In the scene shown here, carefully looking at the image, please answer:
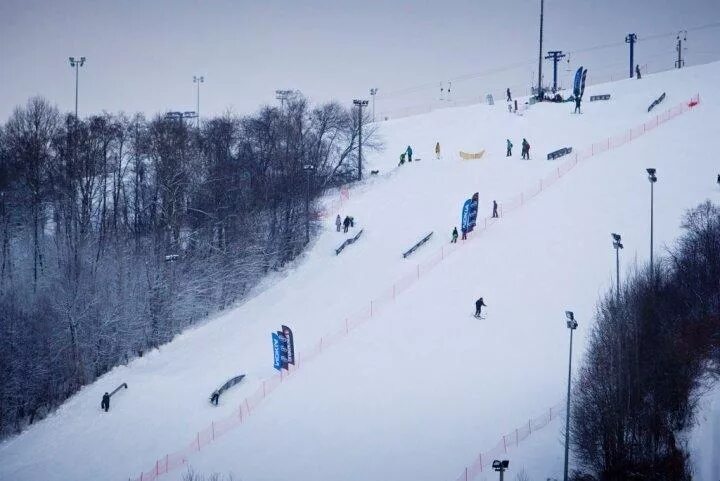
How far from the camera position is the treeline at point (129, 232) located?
32.5 meters

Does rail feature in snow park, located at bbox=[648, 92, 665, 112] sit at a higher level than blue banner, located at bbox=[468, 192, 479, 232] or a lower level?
higher

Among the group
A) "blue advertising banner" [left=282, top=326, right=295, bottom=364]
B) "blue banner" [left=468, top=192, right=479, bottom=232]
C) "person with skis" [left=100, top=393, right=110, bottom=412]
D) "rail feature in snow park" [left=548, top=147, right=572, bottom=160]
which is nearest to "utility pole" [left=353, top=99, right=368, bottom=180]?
"rail feature in snow park" [left=548, top=147, right=572, bottom=160]

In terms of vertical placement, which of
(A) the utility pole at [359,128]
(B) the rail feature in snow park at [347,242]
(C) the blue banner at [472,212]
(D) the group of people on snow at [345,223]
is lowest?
(B) the rail feature in snow park at [347,242]

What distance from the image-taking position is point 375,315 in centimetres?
2862

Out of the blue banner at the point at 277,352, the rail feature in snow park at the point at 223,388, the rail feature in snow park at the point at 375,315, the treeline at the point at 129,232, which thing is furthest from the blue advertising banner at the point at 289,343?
the treeline at the point at 129,232

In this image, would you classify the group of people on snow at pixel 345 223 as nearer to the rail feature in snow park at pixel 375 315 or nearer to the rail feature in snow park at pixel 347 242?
the rail feature in snow park at pixel 347 242

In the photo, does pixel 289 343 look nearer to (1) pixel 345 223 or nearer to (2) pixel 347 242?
(2) pixel 347 242

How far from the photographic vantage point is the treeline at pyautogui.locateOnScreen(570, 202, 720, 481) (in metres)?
16.9

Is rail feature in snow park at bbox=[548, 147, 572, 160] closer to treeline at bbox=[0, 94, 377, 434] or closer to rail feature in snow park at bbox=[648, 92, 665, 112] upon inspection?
rail feature in snow park at bbox=[648, 92, 665, 112]

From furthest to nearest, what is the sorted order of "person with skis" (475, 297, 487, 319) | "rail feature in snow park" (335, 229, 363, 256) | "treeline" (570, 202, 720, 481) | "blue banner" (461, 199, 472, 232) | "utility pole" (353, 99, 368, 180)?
1. "utility pole" (353, 99, 368, 180)
2. "rail feature in snow park" (335, 229, 363, 256)
3. "blue banner" (461, 199, 472, 232)
4. "person with skis" (475, 297, 487, 319)
5. "treeline" (570, 202, 720, 481)

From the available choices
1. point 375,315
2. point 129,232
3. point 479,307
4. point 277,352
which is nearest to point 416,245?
point 375,315

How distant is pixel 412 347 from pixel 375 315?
3.67 m

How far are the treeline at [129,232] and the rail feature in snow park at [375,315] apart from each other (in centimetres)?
1114

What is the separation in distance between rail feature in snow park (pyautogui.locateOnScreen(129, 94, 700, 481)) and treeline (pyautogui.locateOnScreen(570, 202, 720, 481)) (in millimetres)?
2723
